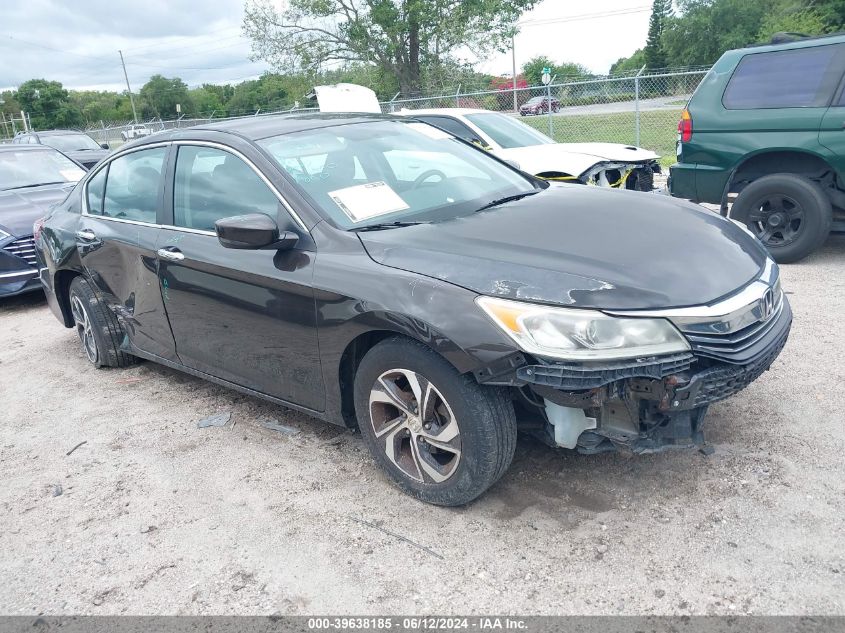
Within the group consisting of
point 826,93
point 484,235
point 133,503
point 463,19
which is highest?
point 463,19

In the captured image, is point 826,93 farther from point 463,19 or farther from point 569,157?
point 463,19

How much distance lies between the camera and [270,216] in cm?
329

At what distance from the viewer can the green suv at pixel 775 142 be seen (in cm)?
579

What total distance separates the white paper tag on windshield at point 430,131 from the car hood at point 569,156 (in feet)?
9.61

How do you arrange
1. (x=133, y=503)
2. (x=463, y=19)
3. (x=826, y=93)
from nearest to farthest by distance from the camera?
(x=133, y=503) → (x=826, y=93) → (x=463, y=19)

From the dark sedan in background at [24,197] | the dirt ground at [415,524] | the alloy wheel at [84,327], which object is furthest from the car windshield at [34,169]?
the dirt ground at [415,524]

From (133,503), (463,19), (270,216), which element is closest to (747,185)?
(270,216)

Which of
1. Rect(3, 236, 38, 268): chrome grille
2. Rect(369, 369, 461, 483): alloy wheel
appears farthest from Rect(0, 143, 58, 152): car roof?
Rect(369, 369, 461, 483): alloy wheel

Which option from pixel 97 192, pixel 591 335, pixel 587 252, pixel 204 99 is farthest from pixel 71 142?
pixel 204 99

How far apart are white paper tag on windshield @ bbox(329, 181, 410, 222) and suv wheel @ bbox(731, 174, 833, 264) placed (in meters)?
3.98

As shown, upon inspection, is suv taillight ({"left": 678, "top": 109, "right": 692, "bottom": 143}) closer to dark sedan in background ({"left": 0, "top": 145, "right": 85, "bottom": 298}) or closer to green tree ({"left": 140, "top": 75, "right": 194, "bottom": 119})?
dark sedan in background ({"left": 0, "top": 145, "right": 85, "bottom": 298})

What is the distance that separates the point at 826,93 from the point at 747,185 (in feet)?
3.09

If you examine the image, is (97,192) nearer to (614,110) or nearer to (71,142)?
(71,142)

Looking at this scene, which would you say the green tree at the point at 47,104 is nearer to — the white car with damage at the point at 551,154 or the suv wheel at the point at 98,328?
the white car with damage at the point at 551,154
